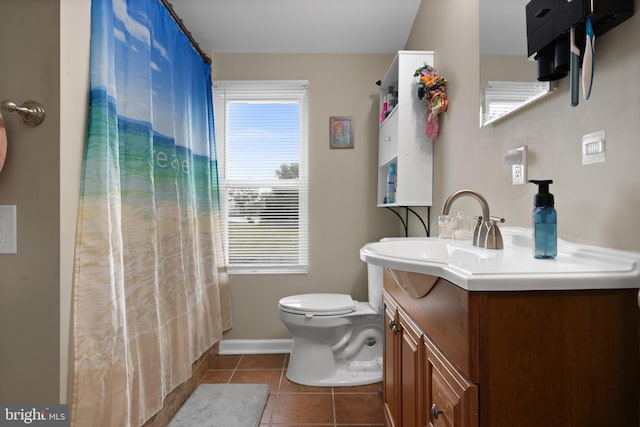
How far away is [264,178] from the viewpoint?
298 centimetres

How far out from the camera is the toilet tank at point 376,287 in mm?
2432

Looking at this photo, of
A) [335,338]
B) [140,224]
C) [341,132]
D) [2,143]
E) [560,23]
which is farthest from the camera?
[341,132]

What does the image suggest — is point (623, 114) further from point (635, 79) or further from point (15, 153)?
point (15, 153)

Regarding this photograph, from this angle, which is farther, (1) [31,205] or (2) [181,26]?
(2) [181,26]

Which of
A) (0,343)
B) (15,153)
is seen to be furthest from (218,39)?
(0,343)

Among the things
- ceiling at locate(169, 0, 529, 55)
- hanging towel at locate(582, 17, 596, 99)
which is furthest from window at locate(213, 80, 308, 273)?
hanging towel at locate(582, 17, 596, 99)

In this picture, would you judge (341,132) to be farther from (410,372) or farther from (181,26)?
(410,372)

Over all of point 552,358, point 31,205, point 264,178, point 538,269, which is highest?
point 264,178

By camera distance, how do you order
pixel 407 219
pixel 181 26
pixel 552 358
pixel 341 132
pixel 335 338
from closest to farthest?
pixel 552 358
pixel 181 26
pixel 335 338
pixel 407 219
pixel 341 132

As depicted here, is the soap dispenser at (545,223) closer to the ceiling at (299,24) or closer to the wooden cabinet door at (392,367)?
the wooden cabinet door at (392,367)

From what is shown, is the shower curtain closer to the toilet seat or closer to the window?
the window

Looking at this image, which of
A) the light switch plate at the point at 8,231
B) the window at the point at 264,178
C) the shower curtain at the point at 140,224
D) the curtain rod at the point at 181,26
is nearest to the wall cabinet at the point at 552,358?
the shower curtain at the point at 140,224

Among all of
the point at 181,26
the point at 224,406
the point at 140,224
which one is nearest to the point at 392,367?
the point at 224,406

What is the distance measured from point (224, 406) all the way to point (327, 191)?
1.65m
